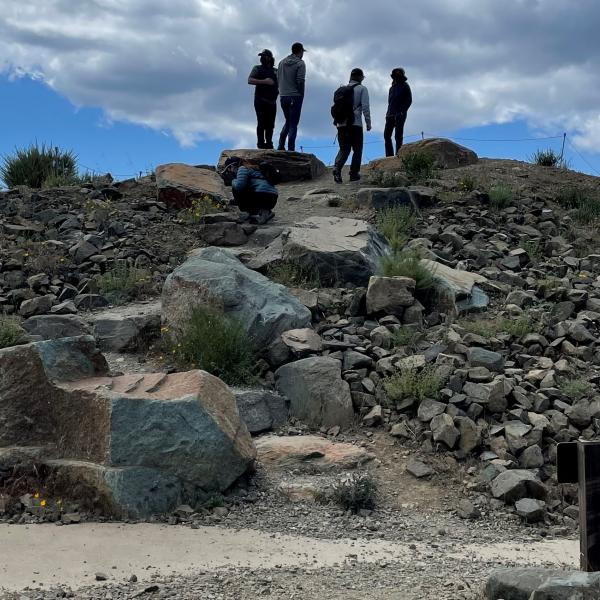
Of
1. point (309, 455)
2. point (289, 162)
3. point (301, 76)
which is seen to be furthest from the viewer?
point (289, 162)

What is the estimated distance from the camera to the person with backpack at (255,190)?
41.2 ft

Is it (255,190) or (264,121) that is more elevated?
(264,121)

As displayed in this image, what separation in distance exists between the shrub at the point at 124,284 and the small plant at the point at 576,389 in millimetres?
5335

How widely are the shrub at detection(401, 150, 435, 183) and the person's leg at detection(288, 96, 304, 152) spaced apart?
7.39ft

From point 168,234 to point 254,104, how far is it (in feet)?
13.7

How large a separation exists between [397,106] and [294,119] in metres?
2.05

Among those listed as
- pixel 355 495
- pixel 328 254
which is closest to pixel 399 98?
pixel 328 254

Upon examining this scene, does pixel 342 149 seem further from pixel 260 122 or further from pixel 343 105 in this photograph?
pixel 260 122

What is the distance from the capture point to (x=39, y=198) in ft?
46.2

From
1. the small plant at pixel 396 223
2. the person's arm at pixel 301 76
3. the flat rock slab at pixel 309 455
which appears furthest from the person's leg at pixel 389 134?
the flat rock slab at pixel 309 455

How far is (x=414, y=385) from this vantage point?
754cm

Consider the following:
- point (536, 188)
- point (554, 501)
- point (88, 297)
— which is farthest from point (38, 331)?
point (536, 188)

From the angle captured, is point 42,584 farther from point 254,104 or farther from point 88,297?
point 254,104

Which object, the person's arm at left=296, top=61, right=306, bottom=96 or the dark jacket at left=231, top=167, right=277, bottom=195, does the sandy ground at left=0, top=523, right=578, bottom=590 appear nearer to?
the dark jacket at left=231, top=167, right=277, bottom=195
